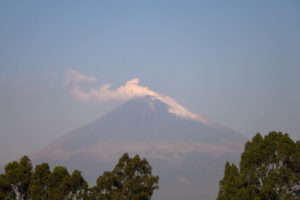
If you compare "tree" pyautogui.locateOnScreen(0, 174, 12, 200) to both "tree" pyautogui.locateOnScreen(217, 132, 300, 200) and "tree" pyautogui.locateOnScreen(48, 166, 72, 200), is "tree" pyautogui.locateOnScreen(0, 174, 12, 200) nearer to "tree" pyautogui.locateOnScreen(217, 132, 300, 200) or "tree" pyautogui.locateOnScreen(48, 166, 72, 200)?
"tree" pyautogui.locateOnScreen(48, 166, 72, 200)

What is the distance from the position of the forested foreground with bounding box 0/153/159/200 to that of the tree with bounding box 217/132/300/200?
7.24 m

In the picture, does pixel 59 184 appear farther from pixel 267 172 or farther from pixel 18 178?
pixel 267 172

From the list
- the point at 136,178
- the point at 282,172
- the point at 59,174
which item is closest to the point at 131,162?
the point at 136,178

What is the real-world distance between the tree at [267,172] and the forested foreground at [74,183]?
7238 mm

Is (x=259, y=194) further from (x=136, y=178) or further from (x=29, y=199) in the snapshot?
(x=29, y=199)

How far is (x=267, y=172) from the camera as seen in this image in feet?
109

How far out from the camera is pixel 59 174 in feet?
116

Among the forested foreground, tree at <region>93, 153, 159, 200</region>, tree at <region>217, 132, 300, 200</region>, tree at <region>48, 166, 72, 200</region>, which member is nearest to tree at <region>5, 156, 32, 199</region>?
the forested foreground

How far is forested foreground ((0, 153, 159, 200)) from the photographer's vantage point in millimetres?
33281

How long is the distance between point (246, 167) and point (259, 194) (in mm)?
2634

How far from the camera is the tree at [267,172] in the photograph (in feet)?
105

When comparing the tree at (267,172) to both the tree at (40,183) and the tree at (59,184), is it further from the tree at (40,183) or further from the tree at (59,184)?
the tree at (40,183)

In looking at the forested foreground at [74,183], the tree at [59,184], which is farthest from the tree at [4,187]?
the tree at [59,184]

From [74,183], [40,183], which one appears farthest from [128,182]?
[40,183]
